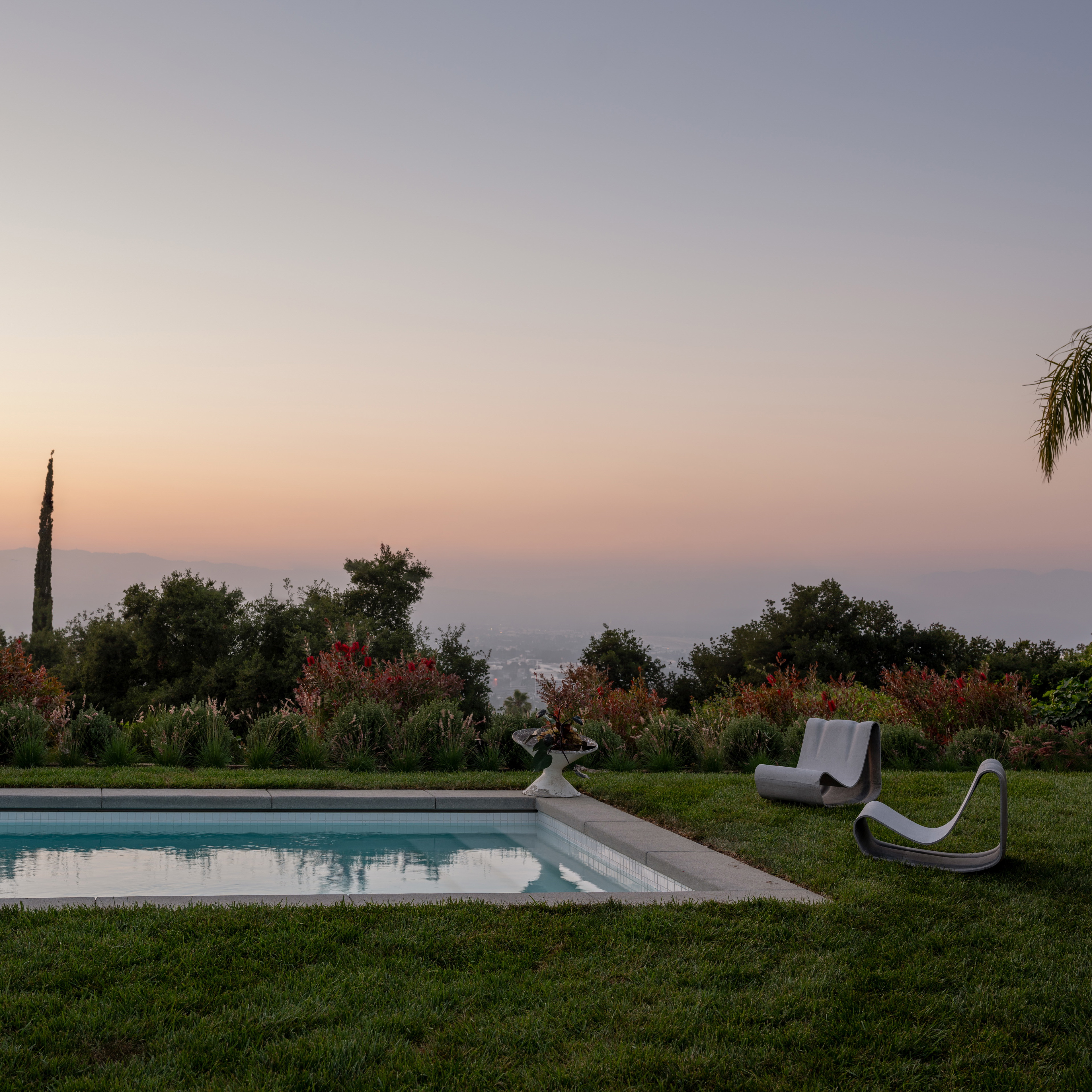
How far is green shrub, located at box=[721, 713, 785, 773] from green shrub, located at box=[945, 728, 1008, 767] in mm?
2039

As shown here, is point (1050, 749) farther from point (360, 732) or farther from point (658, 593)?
point (658, 593)

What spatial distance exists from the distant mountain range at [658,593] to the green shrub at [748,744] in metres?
9.75

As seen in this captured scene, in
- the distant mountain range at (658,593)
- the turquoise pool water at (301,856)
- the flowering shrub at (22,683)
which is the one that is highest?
the distant mountain range at (658,593)

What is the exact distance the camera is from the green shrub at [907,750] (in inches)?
430

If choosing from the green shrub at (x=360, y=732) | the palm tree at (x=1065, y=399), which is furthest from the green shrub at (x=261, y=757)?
the palm tree at (x=1065, y=399)

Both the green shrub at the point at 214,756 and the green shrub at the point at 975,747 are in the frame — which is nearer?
the green shrub at the point at 214,756

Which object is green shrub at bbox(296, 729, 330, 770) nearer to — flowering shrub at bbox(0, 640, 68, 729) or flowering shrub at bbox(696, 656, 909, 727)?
flowering shrub at bbox(0, 640, 68, 729)

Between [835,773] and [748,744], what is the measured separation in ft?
9.67

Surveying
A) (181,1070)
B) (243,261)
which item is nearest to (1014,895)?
(181,1070)

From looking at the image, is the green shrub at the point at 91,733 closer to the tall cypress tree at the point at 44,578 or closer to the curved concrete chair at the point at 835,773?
the curved concrete chair at the point at 835,773

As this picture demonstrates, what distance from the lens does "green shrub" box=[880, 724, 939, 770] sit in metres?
10.9

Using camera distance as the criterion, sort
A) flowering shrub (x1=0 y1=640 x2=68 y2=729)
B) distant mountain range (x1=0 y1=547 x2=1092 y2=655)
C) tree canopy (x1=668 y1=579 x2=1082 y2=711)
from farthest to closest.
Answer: tree canopy (x1=668 y1=579 x2=1082 y2=711), distant mountain range (x1=0 y1=547 x2=1092 y2=655), flowering shrub (x1=0 y1=640 x2=68 y2=729)

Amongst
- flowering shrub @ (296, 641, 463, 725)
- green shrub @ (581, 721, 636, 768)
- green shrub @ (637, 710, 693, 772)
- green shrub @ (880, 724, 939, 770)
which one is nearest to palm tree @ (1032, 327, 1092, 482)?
green shrub @ (880, 724, 939, 770)

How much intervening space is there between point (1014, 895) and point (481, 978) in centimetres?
317
